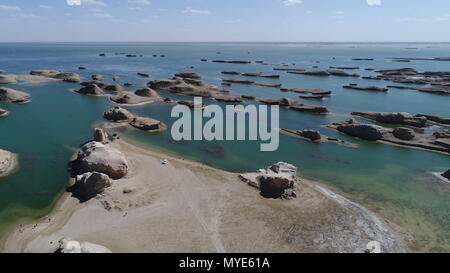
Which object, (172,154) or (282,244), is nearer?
(282,244)

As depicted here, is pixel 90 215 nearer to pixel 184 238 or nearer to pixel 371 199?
pixel 184 238

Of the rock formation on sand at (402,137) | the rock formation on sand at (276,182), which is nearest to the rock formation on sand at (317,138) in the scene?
the rock formation on sand at (402,137)

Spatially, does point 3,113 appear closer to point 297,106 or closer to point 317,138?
point 317,138

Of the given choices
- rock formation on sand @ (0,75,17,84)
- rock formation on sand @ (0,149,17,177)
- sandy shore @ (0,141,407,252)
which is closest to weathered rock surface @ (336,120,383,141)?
sandy shore @ (0,141,407,252)

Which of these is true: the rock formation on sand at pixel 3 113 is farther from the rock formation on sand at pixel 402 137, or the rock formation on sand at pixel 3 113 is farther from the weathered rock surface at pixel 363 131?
the rock formation on sand at pixel 402 137

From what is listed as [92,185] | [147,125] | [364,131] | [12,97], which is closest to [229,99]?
[147,125]

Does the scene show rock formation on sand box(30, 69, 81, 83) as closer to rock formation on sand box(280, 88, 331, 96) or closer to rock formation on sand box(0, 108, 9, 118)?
rock formation on sand box(0, 108, 9, 118)
